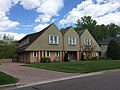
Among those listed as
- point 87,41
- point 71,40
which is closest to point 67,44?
point 71,40

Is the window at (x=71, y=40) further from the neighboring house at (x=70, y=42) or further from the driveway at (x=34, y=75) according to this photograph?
the driveway at (x=34, y=75)

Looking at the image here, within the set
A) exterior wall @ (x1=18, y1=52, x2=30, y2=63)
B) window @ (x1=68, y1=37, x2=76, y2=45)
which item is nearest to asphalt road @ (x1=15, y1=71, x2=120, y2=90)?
exterior wall @ (x1=18, y1=52, x2=30, y2=63)

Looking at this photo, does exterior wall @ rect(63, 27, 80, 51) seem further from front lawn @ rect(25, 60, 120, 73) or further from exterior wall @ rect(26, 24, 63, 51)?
front lawn @ rect(25, 60, 120, 73)

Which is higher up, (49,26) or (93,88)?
(49,26)

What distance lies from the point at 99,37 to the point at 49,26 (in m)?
50.4

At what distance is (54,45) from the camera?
163ft

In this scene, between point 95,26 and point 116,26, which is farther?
point 116,26

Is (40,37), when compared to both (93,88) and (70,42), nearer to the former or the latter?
(70,42)

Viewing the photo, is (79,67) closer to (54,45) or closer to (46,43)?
(46,43)

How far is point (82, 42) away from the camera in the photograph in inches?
2162

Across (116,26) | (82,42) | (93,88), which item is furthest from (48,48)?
(116,26)

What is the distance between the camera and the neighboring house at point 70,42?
5159cm

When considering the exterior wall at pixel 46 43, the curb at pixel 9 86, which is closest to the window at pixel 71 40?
the exterior wall at pixel 46 43

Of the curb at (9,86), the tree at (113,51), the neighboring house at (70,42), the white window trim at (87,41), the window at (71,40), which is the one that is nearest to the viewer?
the curb at (9,86)
